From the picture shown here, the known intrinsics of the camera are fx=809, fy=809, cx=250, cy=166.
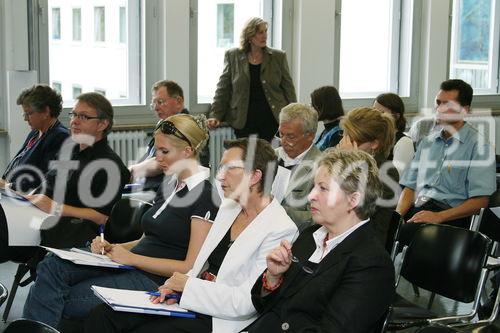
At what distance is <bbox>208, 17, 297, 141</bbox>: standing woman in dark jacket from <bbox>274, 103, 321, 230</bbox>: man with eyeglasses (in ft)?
8.22

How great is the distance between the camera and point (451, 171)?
4.60 metres

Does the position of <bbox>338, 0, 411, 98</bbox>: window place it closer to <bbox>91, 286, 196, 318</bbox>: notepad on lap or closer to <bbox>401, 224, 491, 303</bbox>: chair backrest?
<bbox>401, 224, 491, 303</bbox>: chair backrest

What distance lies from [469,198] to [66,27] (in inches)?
147

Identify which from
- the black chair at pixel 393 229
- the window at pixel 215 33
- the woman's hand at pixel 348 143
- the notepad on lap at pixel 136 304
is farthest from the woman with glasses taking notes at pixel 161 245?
the window at pixel 215 33

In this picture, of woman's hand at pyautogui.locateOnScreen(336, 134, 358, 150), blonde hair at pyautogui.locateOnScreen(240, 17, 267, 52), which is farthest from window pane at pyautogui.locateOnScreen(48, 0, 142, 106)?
woman's hand at pyautogui.locateOnScreen(336, 134, 358, 150)

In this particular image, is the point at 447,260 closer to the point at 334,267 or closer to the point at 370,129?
the point at 370,129

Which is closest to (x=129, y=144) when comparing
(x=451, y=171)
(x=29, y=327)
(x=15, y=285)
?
(x=15, y=285)

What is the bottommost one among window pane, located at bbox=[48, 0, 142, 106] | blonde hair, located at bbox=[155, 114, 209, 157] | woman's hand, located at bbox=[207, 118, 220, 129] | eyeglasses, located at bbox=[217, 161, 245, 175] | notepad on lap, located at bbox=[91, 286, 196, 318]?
notepad on lap, located at bbox=[91, 286, 196, 318]

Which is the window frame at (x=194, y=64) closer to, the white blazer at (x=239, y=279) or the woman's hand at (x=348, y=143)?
the woman's hand at (x=348, y=143)

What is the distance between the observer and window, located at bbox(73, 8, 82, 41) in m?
6.71

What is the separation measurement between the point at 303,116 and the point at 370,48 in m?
4.31

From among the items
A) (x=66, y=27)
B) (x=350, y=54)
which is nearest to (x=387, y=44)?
(x=350, y=54)

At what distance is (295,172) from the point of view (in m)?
4.08

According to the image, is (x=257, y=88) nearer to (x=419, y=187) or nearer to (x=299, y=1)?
(x=299, y=1)
